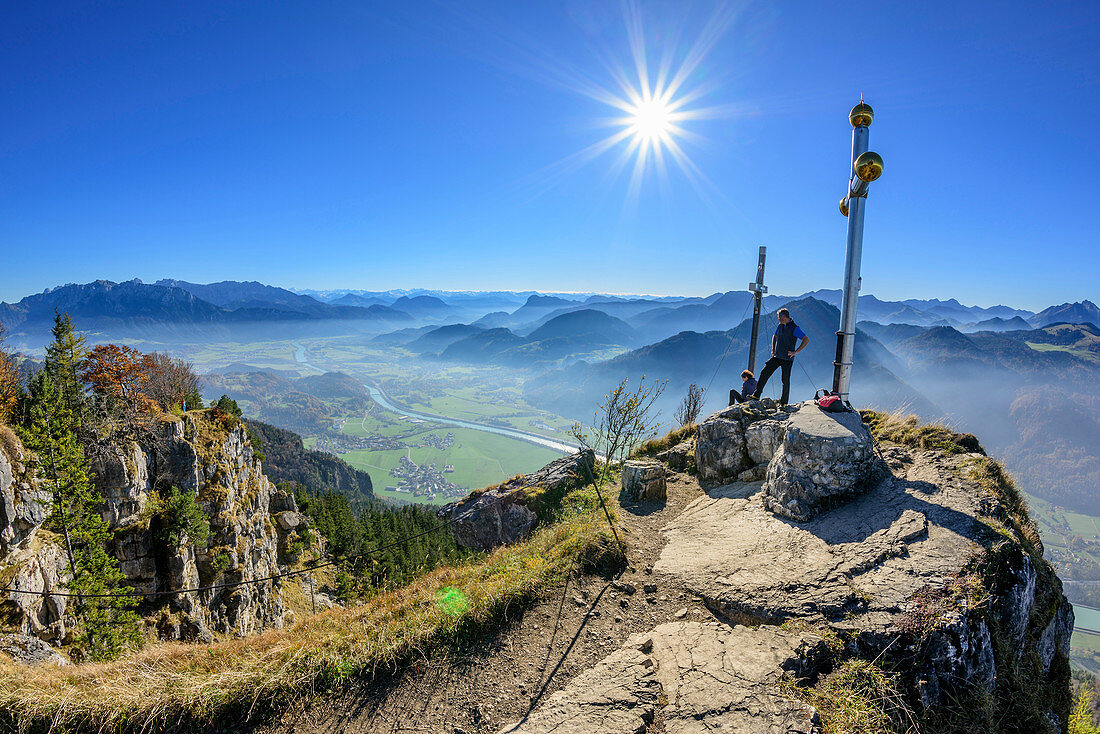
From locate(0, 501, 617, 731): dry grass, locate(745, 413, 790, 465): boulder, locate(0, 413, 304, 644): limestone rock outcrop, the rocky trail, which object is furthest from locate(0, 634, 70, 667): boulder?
locate(745, 413, 790, 465): boulder

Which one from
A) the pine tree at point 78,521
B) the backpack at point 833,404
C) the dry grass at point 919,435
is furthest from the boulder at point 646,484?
the pine tree at point 78,521

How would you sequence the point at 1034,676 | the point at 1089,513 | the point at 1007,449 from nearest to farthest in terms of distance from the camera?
the point at 1034,676
the point at 1089,513
the point at 1007,449

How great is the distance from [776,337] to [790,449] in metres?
3.99

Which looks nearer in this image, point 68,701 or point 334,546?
point 68,701

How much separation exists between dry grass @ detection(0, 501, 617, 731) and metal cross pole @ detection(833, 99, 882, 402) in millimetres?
7362

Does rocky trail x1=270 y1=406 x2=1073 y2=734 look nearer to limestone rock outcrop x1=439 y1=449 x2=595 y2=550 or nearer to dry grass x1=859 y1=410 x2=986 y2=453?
dry grass x1=859 y1=410 x2=986 y2=453

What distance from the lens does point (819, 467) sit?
7535 mm

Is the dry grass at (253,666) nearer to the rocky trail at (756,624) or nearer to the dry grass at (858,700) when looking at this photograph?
the rocky trail at (756,624)

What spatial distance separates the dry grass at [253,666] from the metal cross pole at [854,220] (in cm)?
736

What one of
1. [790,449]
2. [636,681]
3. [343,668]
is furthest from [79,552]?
[790,449]

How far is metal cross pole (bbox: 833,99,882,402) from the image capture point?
7512 mm

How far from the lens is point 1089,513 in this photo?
429ft

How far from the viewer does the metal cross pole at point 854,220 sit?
7512mm

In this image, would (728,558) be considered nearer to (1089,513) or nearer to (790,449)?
(790,449)
